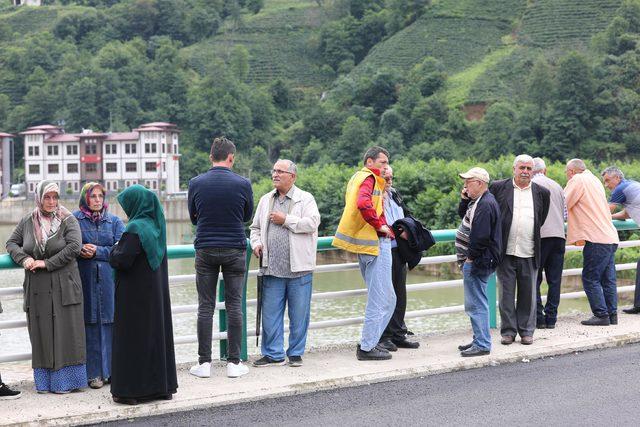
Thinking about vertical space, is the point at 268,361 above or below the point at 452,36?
below

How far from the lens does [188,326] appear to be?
16.7 m

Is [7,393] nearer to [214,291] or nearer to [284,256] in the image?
[214,291]

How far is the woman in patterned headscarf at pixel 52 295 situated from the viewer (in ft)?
20.0

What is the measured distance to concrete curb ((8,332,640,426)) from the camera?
5.66 meters

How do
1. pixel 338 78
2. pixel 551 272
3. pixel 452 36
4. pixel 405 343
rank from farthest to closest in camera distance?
pixel 338 78
pixel 452 36
pixel 551 272
pixel 405 343

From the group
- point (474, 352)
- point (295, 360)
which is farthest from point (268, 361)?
point (474, 352)

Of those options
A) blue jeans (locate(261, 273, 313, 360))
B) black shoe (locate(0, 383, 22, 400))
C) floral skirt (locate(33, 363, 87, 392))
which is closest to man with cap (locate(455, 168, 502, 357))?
blue jeans (locate(261, 273, 313, 360))

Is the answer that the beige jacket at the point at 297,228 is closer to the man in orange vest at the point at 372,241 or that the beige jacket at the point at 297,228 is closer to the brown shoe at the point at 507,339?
the man in orange vest at the point at 372,241

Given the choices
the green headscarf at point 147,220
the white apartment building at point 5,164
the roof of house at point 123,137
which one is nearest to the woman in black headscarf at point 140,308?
the green headscarf at point 147,220

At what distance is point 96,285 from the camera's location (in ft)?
20.9

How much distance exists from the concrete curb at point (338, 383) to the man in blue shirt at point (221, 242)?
57 centimetres

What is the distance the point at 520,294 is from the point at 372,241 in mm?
1601

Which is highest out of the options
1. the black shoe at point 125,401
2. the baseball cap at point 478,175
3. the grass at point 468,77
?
the grass at point 468,77

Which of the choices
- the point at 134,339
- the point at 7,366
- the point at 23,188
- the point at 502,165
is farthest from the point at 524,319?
the point at 23,188
